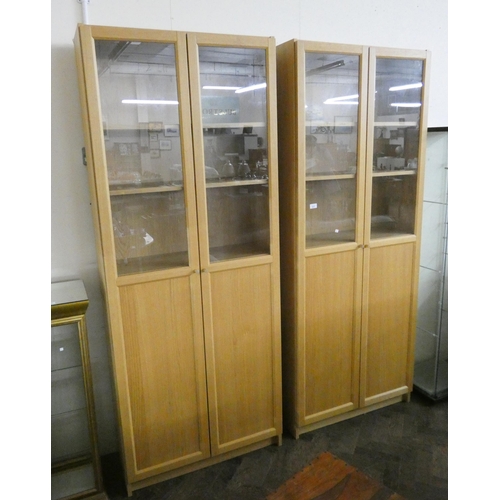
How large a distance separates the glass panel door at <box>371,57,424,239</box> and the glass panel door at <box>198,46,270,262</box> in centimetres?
73

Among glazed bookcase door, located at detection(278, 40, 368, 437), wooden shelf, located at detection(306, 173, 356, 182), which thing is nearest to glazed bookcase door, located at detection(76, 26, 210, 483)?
glazed bookcase door, located at detection(278, 40, 368, 437)

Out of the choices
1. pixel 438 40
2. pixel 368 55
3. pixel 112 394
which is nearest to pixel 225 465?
pixel 112 394

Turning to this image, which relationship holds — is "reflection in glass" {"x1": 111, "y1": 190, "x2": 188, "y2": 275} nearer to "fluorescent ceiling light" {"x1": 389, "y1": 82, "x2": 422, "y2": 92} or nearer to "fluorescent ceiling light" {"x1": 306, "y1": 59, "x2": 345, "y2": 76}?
"fluorescent ceiling light" {"x1": 306, "y1": 59, "x2": 345, "y2": 76}

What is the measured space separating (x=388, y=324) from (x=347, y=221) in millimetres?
726

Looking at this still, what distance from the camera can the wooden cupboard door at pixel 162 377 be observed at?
220 centimetres

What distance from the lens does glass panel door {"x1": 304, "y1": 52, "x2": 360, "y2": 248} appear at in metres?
2.44

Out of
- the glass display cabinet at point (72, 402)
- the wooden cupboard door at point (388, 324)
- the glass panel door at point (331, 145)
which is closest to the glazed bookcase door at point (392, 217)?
the wooden cupboard door at point (388, 324)

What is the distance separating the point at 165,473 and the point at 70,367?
0.77m

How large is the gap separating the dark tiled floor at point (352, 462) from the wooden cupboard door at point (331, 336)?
0.50 feet

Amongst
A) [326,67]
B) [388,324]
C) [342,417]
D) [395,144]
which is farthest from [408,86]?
[342,417]

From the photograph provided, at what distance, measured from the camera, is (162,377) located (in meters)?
2.29

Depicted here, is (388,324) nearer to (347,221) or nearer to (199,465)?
(347,221)

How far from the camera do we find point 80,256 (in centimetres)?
239

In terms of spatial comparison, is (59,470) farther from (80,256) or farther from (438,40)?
(438,40)
